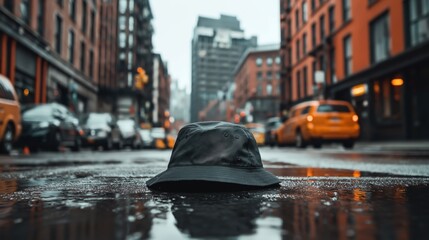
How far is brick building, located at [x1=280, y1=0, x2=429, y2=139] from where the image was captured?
15.3 m

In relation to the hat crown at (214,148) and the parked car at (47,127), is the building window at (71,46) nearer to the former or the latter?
the parked car at (47,127)

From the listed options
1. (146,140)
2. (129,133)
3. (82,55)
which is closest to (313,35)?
(146,140)

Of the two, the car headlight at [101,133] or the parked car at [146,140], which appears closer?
the car headlight at [101,133]

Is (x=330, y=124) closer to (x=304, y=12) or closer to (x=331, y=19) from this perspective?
(x=331, y=19)

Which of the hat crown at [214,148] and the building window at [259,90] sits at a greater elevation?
the building window at [259,90]

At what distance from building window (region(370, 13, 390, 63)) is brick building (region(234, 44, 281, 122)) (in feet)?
148

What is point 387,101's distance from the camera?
17.9 meters

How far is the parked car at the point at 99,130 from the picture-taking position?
535 inches

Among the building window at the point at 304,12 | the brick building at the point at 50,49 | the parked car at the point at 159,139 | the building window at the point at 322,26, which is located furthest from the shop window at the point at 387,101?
the brick building at the point at 50,49

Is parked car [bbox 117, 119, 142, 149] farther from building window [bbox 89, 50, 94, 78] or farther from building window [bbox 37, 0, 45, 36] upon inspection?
building window [bbox 89, 50, 94, 78]

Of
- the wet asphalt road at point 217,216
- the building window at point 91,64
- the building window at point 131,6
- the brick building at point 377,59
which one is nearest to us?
the wet asphalt road at point 217,216

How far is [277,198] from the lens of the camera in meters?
1.40

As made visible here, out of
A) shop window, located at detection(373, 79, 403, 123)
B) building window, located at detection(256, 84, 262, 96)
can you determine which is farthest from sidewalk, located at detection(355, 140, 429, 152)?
building window, located at detection(256, 84, 262, 96)

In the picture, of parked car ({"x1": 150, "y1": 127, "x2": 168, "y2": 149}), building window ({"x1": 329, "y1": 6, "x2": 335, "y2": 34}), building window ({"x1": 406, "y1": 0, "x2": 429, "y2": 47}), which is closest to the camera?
A: building window ({"x1": 406, "y1": 0, "x2": 429, "y2": 47})
